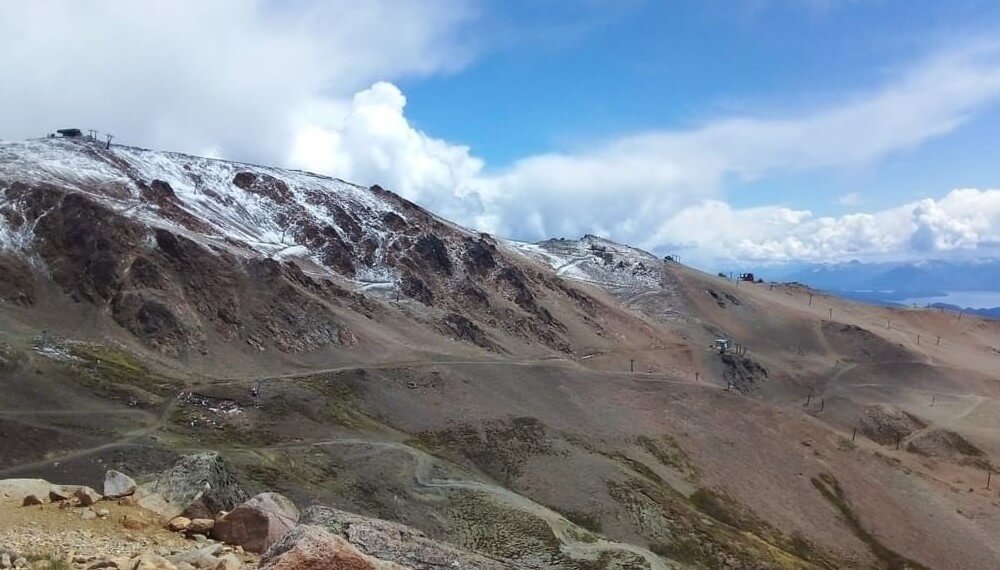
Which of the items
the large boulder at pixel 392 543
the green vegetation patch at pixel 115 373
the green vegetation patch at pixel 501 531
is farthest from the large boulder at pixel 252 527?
the green vegetation patch at pixel 115 373

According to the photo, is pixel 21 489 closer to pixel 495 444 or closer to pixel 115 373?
pixel 115 373

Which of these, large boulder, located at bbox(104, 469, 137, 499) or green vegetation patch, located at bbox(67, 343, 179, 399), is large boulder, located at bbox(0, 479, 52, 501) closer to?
large boulder, located at bbox(104, 469, 137, 499)

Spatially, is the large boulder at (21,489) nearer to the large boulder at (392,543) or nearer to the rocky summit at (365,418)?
the rocky summit at (365,418)

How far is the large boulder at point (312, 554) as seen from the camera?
14.7m

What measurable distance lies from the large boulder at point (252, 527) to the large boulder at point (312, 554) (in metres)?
6.35

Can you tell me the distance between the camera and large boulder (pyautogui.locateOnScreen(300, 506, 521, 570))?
19047 millimetres

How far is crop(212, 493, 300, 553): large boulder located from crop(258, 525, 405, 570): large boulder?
6346 millimetres

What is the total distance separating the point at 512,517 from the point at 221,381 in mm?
50474

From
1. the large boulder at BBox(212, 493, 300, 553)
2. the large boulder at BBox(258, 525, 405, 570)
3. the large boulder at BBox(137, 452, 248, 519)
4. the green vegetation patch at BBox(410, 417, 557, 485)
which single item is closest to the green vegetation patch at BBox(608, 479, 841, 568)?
the green vegetation patch at BBox(410, 417, 557, 485)

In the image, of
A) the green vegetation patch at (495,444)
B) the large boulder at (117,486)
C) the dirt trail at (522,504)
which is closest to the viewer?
the large boulder at (117,486)

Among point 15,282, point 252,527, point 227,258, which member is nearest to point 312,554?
point 252,527

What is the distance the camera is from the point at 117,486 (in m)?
25.2

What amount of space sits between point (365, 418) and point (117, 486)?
231 ft

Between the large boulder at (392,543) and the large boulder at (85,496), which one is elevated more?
the large boulder at (392,543)
